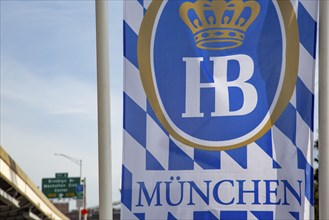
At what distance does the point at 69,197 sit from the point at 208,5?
79.9 meters

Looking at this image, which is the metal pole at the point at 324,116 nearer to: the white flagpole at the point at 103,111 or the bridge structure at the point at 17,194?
the white flagpole at the point at 103,111

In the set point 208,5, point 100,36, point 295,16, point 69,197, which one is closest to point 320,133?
point 295,16

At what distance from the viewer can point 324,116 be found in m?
7.21

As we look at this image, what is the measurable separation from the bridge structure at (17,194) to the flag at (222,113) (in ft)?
39.5

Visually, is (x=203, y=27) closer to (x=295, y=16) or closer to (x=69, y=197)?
(x=295, y=16)

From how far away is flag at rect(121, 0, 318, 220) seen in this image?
7.32 metres

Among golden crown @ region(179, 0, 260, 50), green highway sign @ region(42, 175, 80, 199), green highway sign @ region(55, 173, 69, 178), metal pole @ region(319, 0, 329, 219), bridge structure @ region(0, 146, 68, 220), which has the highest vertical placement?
golden crown @ region(179, 0, 260, 50)

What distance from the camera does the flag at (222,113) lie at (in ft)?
24.0

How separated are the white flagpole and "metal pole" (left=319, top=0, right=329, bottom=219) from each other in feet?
7.36

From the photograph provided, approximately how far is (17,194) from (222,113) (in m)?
28.7

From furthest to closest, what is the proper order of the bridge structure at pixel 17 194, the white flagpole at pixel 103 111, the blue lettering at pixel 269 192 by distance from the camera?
1. the bridge structure at pixel 17 194
2. the white flagpole at pixel 103 111
3. the blue lettering at pixel 269 192

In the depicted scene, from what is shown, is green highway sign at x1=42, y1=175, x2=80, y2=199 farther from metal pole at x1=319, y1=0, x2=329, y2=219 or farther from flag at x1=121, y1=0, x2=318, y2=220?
metal pole at x1=319, y1=0, x2=329, y2=219

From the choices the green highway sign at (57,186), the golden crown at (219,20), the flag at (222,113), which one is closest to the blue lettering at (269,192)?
the flag at (222,113)

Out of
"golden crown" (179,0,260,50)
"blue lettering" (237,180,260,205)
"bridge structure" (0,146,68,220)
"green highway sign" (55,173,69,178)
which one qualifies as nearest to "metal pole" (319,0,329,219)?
"blue lettering" (237,180,260,205)
